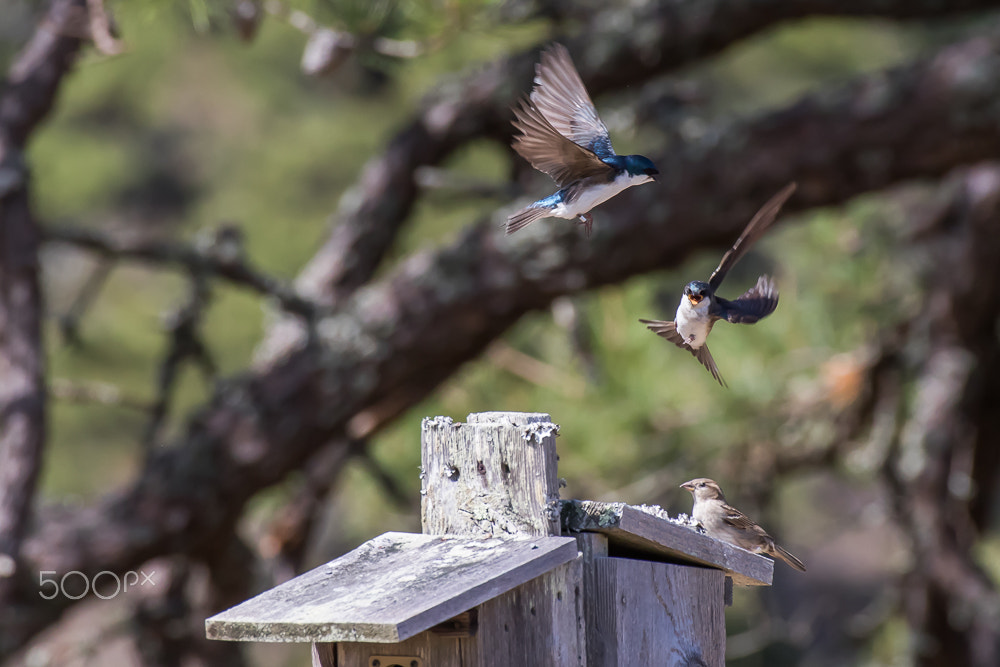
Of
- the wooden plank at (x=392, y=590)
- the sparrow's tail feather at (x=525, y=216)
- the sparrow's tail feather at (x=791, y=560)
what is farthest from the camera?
the sparrow's tail feather at (x=791, y=560)

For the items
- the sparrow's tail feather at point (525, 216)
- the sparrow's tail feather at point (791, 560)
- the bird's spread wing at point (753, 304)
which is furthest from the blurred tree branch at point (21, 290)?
the bird's spread wing at point (753, 304)

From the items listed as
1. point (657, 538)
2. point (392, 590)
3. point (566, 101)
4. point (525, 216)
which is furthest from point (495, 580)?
point (566, 101)

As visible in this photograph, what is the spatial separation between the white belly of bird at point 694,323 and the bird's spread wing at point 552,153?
157mm

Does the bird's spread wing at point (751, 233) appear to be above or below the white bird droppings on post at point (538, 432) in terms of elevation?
above

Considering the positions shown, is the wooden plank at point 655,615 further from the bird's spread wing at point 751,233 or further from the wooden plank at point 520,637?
the bird's spread wing at point 751,233

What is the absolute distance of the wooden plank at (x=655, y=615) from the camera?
1426mm

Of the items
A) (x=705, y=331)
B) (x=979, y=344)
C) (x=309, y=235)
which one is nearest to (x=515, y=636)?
(x=705, y=331)

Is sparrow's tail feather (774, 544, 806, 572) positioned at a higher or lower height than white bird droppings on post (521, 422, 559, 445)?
lower

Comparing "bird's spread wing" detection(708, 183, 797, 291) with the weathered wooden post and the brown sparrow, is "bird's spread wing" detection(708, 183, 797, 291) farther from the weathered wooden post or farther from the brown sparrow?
the brown sparrow

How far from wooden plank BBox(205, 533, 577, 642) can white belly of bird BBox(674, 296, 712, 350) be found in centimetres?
39

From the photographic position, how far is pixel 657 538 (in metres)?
1.43

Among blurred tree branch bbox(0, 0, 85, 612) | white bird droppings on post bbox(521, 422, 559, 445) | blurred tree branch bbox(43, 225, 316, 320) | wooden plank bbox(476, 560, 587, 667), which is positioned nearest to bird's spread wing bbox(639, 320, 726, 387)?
white bird droppings on post bbox(521, 422, 559, 445)

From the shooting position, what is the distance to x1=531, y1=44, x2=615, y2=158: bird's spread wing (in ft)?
3.67

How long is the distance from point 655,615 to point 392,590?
39cm
